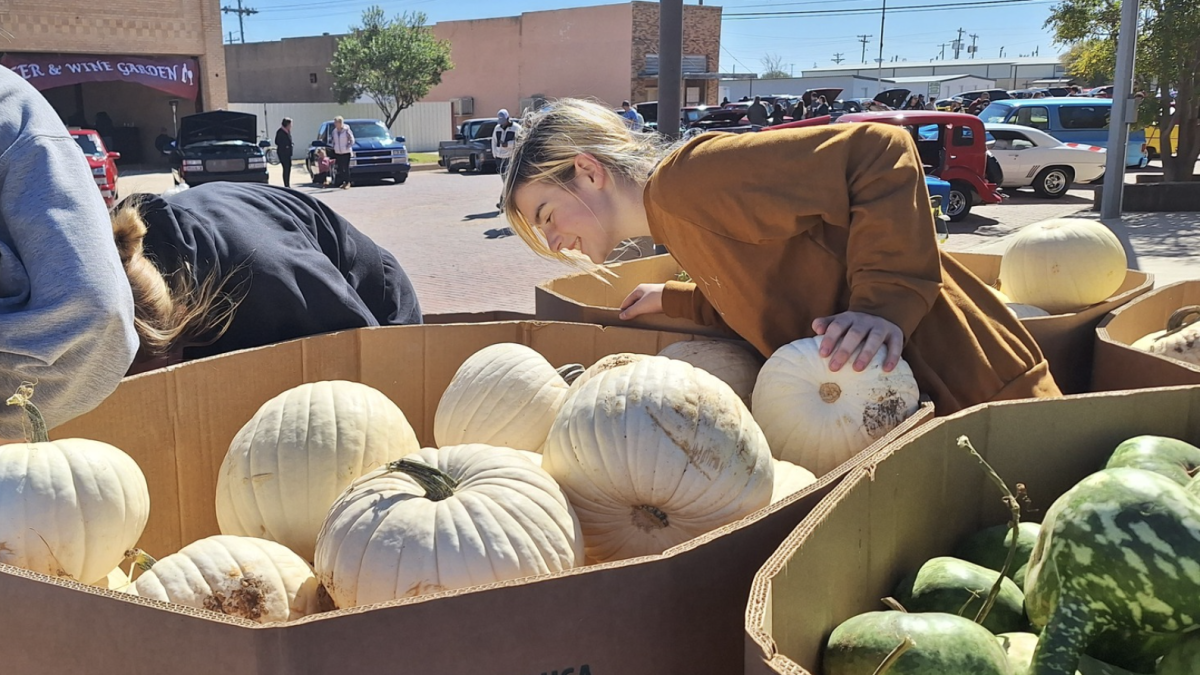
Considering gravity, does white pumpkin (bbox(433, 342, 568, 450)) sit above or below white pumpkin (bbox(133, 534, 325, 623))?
above

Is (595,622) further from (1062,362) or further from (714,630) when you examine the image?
(1062,362)

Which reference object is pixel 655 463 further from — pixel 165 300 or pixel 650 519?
pixel 165 300

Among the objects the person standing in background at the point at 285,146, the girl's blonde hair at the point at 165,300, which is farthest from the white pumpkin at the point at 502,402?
the person standing in background at the point at 285,146

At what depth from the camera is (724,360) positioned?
270cm

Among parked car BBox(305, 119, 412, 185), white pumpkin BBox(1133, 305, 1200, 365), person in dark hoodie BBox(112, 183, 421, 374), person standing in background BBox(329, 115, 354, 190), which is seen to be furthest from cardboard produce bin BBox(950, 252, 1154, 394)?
parked car BBox(305, 119, 412, 185)

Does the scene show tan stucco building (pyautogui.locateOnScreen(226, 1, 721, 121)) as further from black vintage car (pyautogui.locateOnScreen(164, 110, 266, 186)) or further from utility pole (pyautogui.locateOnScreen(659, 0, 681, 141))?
utility pole (pyautogui.locateOnScreen(659, 0, 681, 141))

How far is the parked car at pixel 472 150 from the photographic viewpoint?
98.1ft

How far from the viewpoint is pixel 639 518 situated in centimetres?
188

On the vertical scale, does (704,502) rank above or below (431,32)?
below

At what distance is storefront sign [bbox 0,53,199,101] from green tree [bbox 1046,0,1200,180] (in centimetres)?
2831

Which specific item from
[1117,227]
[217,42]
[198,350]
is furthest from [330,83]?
[198,350]

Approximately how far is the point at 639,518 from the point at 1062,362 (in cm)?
171

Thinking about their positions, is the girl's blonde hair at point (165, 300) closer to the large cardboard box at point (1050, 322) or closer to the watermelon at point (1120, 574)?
the large cardboard box at point (1050, 322)

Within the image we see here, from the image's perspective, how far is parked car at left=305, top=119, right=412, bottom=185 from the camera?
2617 centimetres
